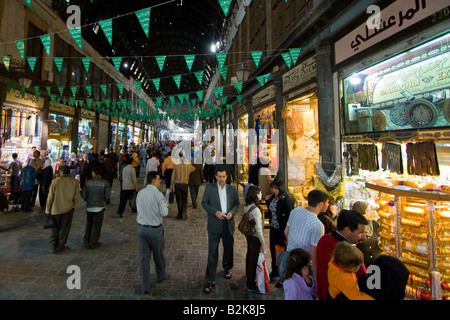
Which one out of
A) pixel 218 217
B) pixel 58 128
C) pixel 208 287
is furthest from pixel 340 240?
pixel 58 128

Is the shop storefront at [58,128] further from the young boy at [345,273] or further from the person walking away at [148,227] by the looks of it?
the young boy at [345,273]

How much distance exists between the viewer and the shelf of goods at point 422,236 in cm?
303

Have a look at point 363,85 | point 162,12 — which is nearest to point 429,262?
point 363,85

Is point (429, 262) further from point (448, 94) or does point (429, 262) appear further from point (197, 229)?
point (197, 229)

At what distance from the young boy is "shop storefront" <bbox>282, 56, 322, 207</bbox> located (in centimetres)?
515

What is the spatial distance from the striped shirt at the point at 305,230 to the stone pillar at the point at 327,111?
3.70 m

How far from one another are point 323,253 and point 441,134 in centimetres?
306

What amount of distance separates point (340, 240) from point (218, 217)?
178 cm

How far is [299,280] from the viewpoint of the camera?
7.51 feet

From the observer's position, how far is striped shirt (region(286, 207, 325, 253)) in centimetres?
260

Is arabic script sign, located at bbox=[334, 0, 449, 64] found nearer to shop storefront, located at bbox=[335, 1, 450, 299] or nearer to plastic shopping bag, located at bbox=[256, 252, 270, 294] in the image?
shop storefront, located at bbox=[335, 1, 450, 299]

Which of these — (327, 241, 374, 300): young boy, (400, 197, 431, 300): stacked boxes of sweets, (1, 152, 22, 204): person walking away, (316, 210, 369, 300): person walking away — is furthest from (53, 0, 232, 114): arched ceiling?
(327, 241, 374, 300): young boy

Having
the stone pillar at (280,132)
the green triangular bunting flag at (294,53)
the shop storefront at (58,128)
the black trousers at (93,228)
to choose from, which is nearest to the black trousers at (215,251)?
the black trousers at (93,228)

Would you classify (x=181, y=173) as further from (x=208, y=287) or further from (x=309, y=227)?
(x=309, y=227)
